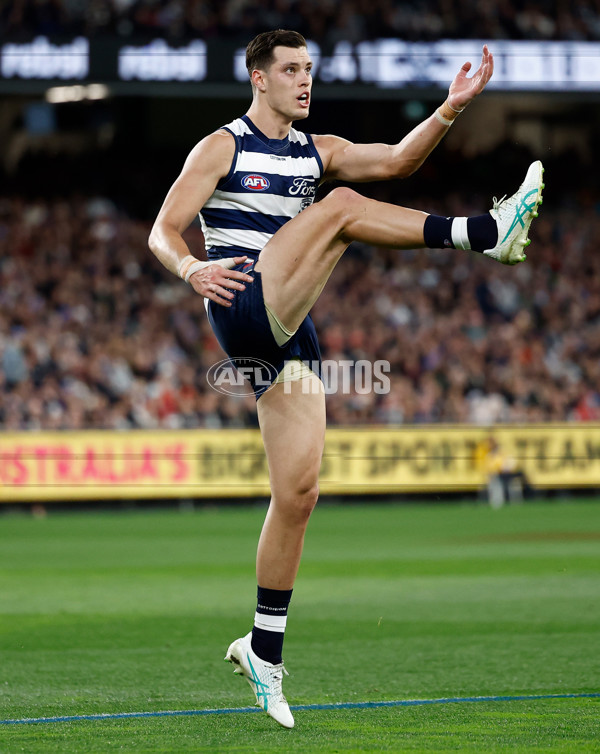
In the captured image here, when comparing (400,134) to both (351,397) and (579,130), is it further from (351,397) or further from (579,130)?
(351,397)

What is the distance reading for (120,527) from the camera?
16203 mm

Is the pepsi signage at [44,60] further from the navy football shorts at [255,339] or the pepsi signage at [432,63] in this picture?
the navy football shorts at [255,339]

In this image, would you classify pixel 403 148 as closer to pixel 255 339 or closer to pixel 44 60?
pixel 255 339

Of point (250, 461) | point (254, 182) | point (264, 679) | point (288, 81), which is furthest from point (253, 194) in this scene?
point (250, 461)

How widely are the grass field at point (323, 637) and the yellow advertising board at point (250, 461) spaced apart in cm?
294

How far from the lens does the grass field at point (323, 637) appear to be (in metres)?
4.64

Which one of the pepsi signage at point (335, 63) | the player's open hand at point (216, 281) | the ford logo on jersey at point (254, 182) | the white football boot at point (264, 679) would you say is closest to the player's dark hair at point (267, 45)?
the ford logo on jersey at point (254, 182)

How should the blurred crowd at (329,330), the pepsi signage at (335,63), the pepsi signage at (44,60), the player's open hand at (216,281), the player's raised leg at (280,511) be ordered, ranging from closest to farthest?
1. the player's open hand at (216,281)
2. the player's raised leg at (280,511)
3. the pepsi signage at (44,60)
4. the pepsi signage at (335,63)
5. the blurred crowd at (329,330)

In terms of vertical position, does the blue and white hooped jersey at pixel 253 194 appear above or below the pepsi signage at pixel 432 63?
below

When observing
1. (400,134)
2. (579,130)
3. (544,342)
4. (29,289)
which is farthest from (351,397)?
(579,130)

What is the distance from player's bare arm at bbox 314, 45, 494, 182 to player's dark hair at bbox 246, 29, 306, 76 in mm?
421

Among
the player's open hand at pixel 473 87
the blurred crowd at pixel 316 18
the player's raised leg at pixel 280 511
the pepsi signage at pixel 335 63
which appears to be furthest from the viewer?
the blurred crowd at pixel 316 18

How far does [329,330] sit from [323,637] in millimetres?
13714

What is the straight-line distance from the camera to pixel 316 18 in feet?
67.1
